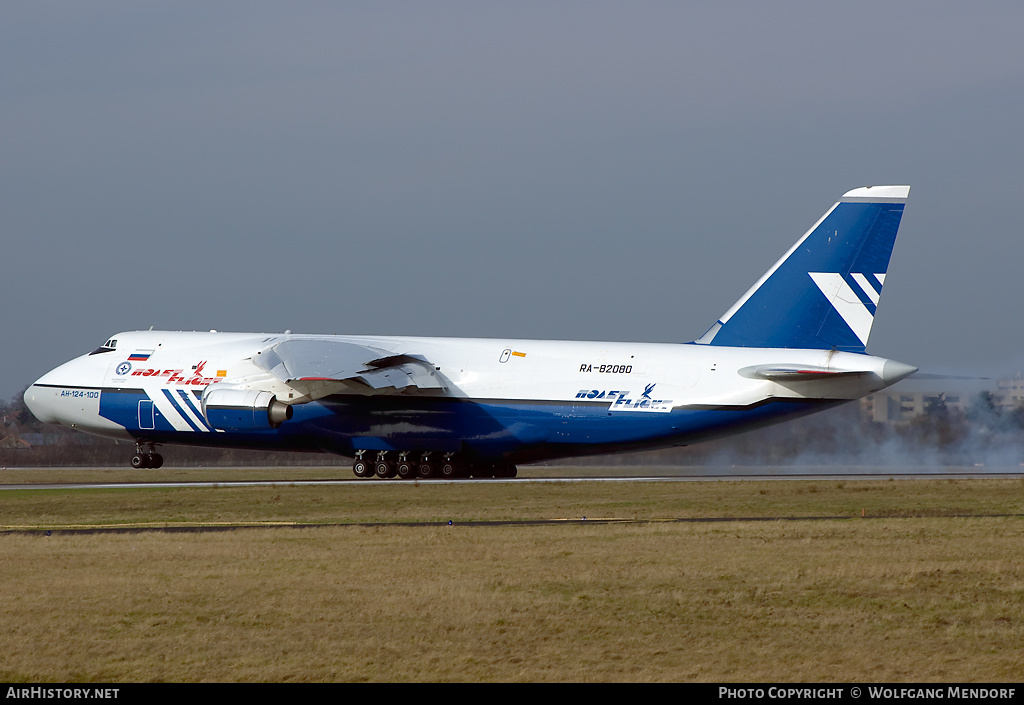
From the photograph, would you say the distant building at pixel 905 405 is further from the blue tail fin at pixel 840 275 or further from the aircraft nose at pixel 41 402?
the aircraft nose at pixel 41 402

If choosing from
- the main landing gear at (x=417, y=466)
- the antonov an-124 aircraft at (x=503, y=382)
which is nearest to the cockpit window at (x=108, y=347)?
the antonov an-124 aircraft at (x=503, y=382)

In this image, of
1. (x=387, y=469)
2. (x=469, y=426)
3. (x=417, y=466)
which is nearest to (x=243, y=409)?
(x=387, y=469)

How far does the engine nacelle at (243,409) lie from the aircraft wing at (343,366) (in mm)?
931

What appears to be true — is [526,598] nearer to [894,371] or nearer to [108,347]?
[894,371]

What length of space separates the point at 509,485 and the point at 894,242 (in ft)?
43.6

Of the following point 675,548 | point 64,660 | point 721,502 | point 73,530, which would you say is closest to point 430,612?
point 64,660

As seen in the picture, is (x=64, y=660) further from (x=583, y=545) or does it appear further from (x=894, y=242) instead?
(x=894, y=242)

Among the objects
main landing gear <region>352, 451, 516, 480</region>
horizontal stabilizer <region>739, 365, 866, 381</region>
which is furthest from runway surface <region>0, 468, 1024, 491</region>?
horizontal stabilizer <region>739, 365, 866, 381</region>

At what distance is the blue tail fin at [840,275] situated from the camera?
1420 inches

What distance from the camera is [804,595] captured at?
1480cm

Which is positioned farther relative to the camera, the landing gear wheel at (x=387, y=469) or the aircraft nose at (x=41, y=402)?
the aircraft nose at (x=41, y=402)

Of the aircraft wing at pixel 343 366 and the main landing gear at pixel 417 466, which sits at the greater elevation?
the aircraft wing at pixel 343 366

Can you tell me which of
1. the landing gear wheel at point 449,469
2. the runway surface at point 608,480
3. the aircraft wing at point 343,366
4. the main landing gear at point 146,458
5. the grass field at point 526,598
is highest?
the aircraft wing at point 343,366

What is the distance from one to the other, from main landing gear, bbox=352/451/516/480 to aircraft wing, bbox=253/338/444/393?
288 cm
